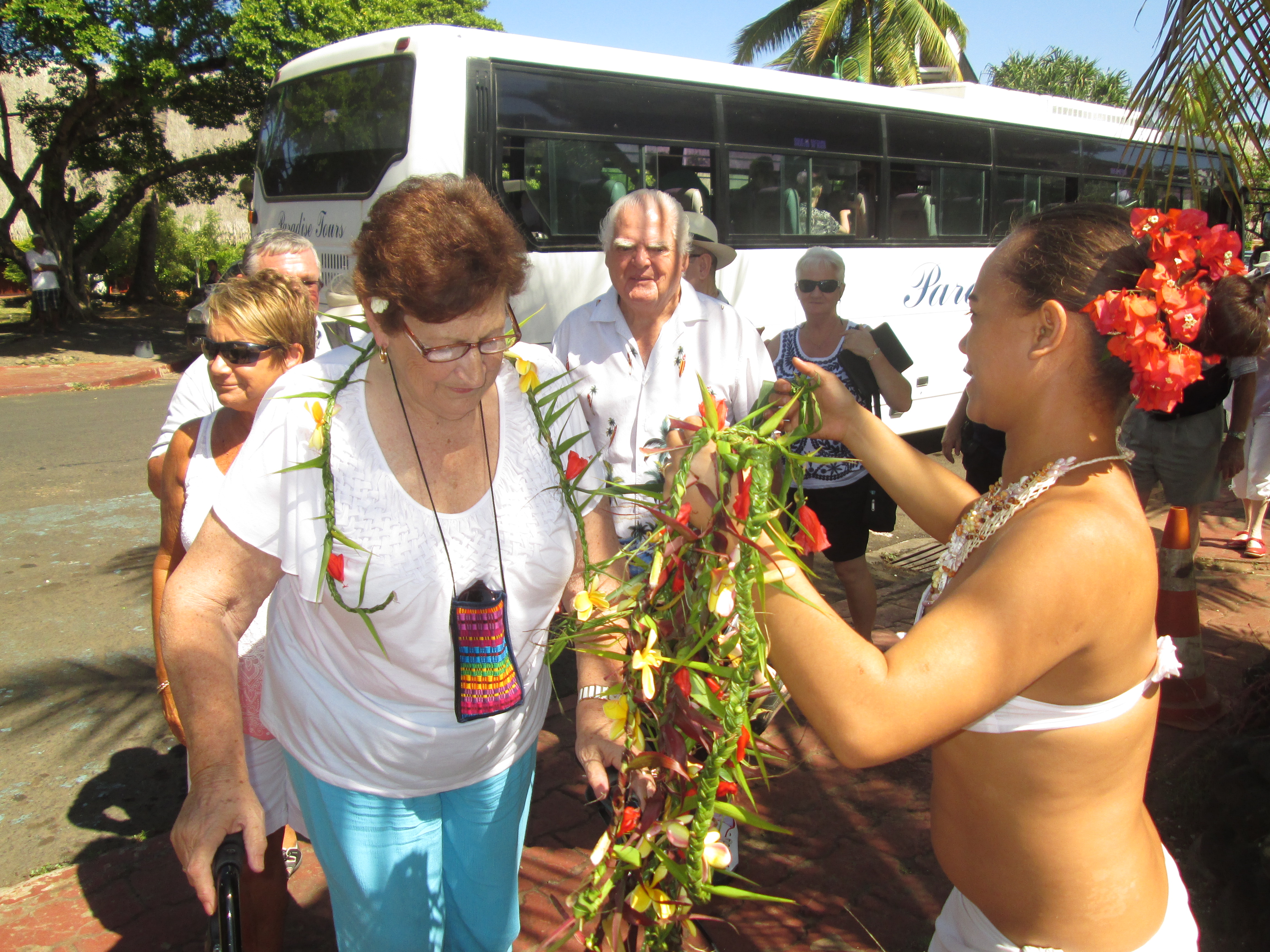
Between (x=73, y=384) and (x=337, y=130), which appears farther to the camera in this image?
(x=73, y=384)

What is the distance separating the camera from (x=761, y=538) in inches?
54.1

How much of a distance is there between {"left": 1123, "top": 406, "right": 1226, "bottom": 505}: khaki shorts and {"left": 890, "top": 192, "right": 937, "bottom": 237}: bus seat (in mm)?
4648

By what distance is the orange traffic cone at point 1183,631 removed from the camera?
3.96m

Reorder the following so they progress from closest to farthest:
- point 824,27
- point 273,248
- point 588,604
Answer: point 588,604 < point 273,248 < point 824,27

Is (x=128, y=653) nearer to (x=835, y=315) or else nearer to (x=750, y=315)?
(x=835, y=315)

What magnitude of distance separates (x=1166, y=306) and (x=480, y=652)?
4.55 ft

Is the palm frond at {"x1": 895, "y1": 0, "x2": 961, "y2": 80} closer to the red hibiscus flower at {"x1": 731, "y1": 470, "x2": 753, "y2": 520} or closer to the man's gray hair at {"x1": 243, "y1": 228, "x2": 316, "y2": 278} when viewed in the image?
the man's gray hair at {"x1": 243, "y1": 228, "x2": 316, "y2": 278}

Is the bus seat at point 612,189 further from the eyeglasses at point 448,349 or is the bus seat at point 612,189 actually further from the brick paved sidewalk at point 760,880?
the eyeglasses at point 448,349

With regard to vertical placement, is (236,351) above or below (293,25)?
below

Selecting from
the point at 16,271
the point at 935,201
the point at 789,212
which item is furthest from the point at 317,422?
the point at 16,271

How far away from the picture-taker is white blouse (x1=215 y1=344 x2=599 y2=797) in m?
1.73

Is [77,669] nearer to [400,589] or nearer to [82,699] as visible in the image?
[82,699]

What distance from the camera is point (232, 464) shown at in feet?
7.75

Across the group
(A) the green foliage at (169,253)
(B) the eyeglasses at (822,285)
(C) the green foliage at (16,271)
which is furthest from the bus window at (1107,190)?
(C) the green foliage at (16,271)
